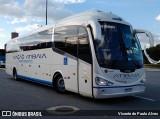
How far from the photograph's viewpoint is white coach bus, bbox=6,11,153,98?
986cm

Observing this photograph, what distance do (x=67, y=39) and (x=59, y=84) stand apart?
221cm

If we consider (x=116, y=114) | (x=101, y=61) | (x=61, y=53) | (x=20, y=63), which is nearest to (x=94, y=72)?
(x=101, y=61)

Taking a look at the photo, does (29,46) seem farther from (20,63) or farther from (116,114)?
(116,114)

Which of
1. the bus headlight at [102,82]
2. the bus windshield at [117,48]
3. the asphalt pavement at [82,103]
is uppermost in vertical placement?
the bus windshield at [117,48]

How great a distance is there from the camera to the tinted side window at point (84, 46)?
33.6 feet

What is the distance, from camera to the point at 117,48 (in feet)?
33.6

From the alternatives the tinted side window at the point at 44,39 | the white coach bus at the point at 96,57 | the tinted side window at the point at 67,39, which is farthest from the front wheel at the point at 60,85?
the tinted side window at the point at 44,39

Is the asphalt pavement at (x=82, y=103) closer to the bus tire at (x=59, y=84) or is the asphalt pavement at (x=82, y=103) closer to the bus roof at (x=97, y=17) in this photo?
the bus tire at (x=59, y=84)

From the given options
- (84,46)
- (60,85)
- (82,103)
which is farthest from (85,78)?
(60,85)

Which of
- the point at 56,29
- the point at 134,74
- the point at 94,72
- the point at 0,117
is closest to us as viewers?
the point at 0,117

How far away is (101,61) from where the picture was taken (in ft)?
32.4

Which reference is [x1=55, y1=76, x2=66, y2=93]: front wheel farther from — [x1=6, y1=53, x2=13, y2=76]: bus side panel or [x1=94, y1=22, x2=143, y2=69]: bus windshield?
[x1=6, y1=53, x2=13, y2=76]: bus side panel

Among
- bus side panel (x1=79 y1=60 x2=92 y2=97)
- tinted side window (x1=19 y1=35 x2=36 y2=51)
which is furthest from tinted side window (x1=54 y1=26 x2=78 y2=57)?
tinted side window (x1=19 y1=35 x2=36 y2=51)

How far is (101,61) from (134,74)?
60.4 inches
